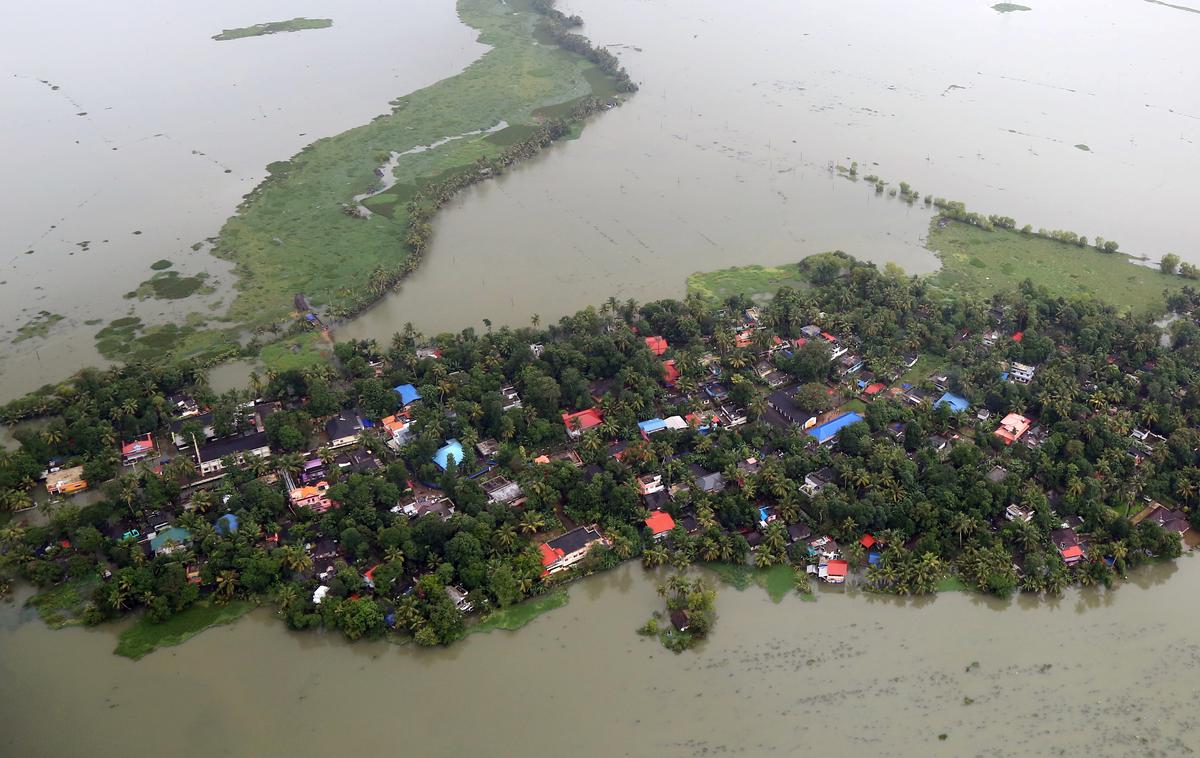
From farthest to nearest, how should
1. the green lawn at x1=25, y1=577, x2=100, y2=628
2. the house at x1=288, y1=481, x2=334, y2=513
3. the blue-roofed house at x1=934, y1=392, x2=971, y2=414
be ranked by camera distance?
the blue-roofed house at x1=934, y1=392, x2=971, y2=414
the house at x1=288, y1=481, x2=334, y2=513
the green lawn at x1=25, y1=577, x2=100, y2=628

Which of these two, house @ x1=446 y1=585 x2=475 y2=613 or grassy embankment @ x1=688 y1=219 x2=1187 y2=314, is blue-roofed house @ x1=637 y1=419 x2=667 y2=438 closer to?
house @ x1=446 y1=585 x2=475 y2=613

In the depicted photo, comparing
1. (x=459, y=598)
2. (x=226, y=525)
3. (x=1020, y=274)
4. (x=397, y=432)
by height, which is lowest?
(x=459, y=598)

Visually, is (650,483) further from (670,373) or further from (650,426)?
(670,373)

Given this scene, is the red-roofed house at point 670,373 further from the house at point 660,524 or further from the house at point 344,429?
the house at point 344,429

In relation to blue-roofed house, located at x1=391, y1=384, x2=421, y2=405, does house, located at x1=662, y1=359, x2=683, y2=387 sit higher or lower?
higher

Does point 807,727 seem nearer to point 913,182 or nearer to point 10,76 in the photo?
point 913,182

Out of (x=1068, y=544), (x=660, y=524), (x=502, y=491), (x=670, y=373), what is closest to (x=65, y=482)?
(x=502, y=491)

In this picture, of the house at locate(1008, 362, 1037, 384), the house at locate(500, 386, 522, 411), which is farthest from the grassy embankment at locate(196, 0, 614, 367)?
the house at locate(1008, 362, 1037, 384)

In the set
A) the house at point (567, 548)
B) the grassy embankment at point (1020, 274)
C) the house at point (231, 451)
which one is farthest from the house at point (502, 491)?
the grassy embankment at point (1020, 274)
